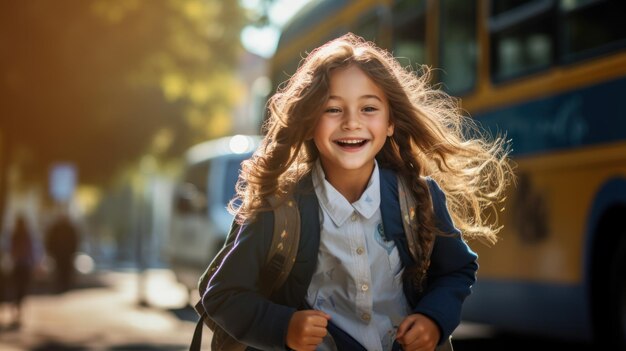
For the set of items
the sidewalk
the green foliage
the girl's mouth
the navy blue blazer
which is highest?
the green foliage

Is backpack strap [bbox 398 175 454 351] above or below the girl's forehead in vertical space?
below

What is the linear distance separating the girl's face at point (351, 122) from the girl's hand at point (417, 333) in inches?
17.2

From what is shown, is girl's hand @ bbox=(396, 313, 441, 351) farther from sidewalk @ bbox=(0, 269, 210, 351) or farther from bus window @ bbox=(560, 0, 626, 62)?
sidewalk @ bbox=(0, 269, 210, 351)

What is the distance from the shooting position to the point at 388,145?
3588 mm

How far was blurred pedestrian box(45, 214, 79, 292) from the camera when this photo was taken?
27.2m

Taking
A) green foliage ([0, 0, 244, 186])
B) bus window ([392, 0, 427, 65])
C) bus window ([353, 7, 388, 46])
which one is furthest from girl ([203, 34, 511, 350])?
green foliage ([0, 0, 244, 186])

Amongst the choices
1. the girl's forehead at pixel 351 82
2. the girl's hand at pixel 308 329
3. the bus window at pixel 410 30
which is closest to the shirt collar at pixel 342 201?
the girl's forehead at pixel 351 82

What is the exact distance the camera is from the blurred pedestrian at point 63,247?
2723cm

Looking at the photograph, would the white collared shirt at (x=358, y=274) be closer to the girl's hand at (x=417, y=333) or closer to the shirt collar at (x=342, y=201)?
the shirt collar at (x=342, y=201)

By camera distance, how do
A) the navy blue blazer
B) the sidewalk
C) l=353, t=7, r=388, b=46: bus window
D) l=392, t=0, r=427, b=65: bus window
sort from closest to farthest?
the navy blue blazer
l=392, t=0, r=427, b=65: bus window
l=353, t=7, r=388, b=46: bus window
the sidewalk

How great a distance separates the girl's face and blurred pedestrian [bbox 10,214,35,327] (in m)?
15.0

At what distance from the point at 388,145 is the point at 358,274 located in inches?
20.1

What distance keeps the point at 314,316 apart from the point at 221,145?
50.1 feet

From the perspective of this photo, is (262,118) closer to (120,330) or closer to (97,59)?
(120,330)
